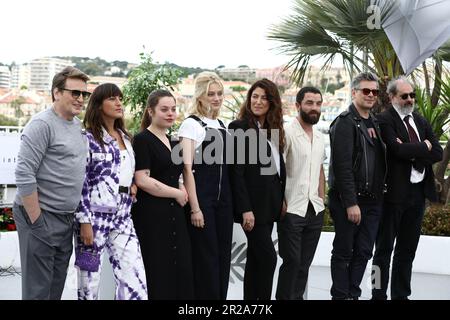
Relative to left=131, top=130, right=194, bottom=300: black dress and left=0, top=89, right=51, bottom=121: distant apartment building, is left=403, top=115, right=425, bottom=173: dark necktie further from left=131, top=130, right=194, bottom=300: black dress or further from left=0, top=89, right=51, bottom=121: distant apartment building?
left=0, top=89, right=51, bottom=121: distant apartment building

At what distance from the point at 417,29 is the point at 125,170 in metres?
4.15

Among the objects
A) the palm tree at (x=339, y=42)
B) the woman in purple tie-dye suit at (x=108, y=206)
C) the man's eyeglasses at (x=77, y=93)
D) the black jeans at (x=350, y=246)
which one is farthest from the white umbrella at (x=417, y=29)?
the man's eyeglasses at (x=77, y=93)

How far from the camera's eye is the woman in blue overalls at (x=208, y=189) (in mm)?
4281

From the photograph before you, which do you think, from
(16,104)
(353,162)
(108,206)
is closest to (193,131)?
(108,206)

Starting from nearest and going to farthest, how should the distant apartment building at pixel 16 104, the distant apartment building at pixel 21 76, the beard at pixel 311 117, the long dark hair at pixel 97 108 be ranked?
the long dark hair at pixel 97 108 → the beard at pixel 311 117 → the distant apartment building at pixel 16 104 → the distant apartment building at pixel 21 76

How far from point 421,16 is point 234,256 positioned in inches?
138

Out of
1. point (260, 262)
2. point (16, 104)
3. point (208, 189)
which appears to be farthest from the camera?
point (16, 104)

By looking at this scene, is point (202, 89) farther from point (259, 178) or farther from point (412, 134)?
point (412, 134)

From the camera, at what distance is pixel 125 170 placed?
12.9ft

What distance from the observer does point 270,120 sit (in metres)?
4.56

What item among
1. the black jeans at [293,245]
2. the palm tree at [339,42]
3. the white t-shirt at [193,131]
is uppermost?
the palm tree at [339,42]

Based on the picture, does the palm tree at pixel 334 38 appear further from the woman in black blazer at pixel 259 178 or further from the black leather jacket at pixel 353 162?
the woman in black blazer at pixel 259 178

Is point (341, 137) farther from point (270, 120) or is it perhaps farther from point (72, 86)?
point (72, 86)
